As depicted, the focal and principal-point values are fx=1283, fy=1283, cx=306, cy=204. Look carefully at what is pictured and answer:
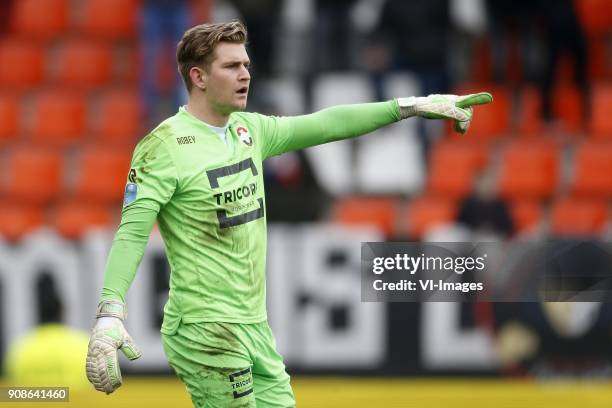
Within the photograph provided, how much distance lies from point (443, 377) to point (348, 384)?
0.70 meters

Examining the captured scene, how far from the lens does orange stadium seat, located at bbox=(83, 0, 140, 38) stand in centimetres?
1277

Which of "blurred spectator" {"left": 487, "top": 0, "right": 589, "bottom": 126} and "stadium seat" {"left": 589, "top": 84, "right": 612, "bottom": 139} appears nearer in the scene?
"stadium seat" {"left": 589, "top": 84, "right": 612, "bottom": 139}

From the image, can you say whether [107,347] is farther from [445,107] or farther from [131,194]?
[445,107]

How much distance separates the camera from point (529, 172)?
11258 mm

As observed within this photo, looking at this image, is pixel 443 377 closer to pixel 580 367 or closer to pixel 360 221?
pixel 580 367

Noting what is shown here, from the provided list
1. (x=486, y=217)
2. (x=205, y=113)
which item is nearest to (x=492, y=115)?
(x=486, y=217)

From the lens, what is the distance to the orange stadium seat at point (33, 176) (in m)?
11.6

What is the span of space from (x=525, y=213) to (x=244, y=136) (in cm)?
617

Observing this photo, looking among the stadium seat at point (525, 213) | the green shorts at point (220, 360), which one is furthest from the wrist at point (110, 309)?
the stadium seat at point (525, 213)

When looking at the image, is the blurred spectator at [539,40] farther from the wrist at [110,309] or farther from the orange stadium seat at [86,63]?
the wrist at [110,309]

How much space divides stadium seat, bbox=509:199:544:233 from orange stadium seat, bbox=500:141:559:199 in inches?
6.0

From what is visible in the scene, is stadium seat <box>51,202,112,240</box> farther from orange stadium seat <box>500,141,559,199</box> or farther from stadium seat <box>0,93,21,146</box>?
orange stadium seat <box>500,141,559,199</box>

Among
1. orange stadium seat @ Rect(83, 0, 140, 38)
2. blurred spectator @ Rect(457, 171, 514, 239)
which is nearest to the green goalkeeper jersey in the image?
blurred spectator @ Rect(457, 171, 514, 239)

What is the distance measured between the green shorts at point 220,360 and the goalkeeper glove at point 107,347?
352mm
